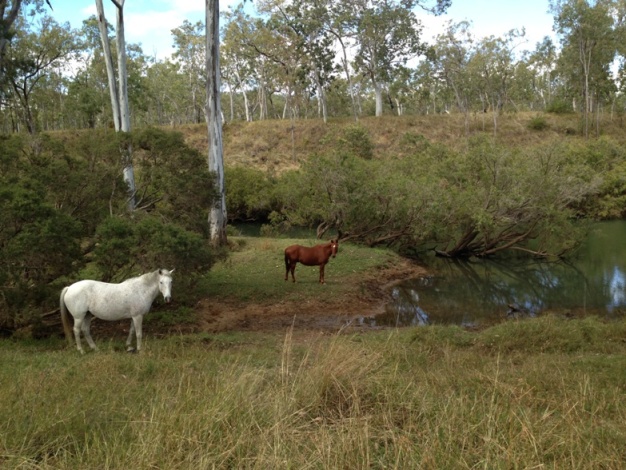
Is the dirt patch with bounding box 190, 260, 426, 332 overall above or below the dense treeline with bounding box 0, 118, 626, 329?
below

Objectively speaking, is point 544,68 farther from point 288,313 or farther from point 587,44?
point 288,313

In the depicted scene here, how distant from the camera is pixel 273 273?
54.3 ft

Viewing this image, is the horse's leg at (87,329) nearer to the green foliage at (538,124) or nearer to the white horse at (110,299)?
the white horse at (110,299)

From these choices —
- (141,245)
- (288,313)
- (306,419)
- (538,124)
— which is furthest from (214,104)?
(538,124)

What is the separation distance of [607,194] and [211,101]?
30255 mm

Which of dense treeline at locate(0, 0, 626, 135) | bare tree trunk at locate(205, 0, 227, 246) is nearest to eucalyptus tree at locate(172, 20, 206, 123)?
dense treeline at locate(0, 0, 626, 135)

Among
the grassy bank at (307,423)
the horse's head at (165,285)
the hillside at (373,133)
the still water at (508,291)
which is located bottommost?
the still water at (508,291)

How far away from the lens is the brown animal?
1587 cm

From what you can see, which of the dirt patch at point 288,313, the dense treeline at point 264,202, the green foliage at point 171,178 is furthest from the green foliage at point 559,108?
the green foliage at point 171,178

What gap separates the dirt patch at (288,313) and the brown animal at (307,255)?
1.44m

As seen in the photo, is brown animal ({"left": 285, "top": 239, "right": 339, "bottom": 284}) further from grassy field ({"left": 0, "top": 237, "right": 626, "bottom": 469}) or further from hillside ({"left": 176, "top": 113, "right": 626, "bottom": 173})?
hillside ({"left": 176, "top": 113, "right": 626, "bottom": 173})

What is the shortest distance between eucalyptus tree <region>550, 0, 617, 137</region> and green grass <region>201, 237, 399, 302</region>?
3670cm

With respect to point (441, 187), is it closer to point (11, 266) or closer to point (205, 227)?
point (205, 227)

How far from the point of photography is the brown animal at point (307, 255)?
52.1 feet
